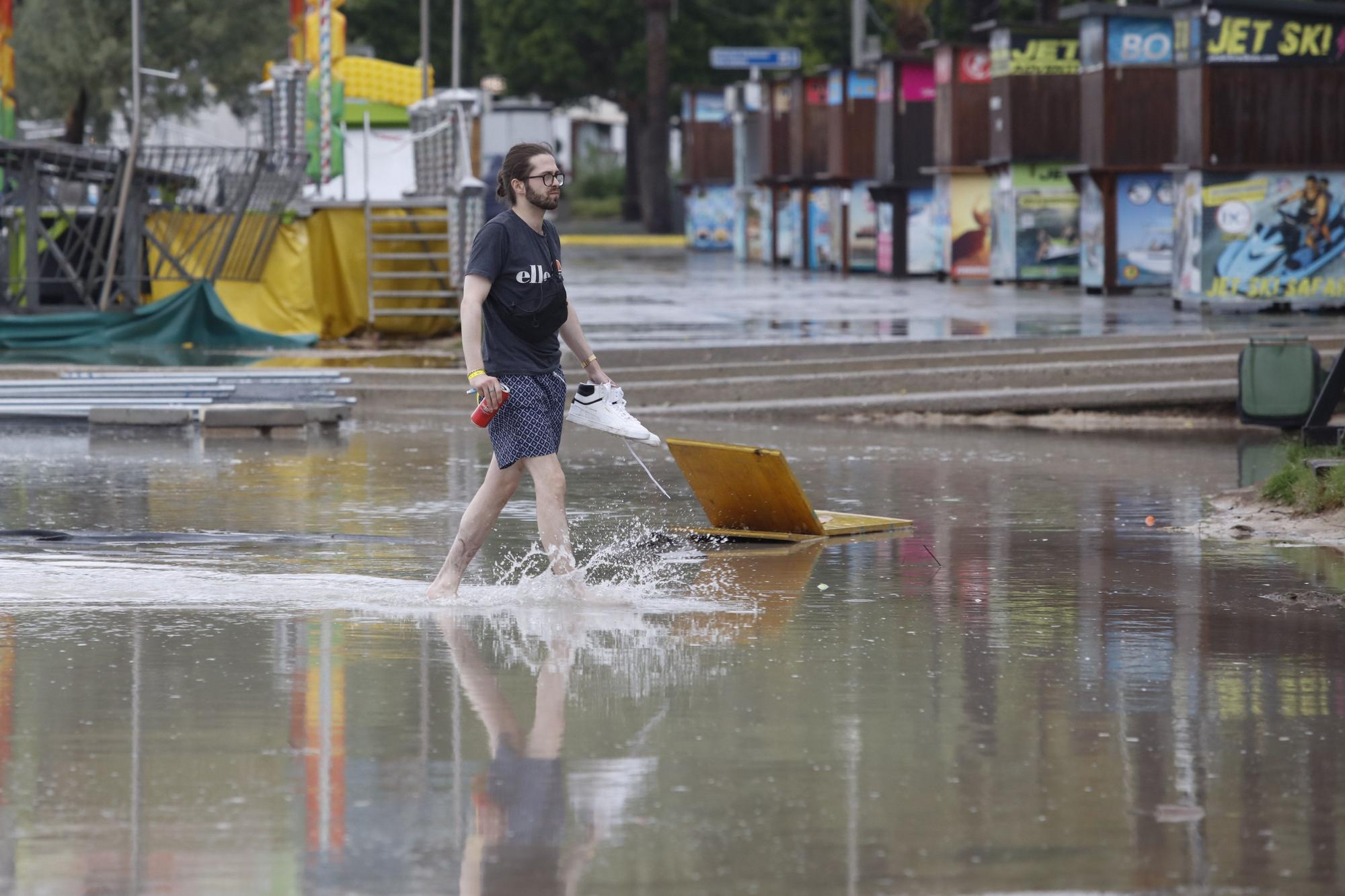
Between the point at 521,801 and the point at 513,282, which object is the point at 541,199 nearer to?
the point at 513,282

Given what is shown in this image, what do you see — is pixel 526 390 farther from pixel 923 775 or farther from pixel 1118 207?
pixel 1118 207

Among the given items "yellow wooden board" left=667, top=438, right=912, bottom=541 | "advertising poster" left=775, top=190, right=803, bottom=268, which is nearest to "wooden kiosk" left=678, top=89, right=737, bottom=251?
"advertising poster" left=775, top=190, right=803, bottom=268

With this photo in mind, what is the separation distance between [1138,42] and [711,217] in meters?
28.5

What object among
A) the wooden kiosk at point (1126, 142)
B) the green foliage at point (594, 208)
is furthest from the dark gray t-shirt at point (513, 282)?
the green foliage at point (594, 208)

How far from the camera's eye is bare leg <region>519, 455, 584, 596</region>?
8.45 m

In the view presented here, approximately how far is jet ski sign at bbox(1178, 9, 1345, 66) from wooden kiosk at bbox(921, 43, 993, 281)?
362 inches

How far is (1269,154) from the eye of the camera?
24.3 metres

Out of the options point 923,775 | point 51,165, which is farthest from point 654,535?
point 51,165

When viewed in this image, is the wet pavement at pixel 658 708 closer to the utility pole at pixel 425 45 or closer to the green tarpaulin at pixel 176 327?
the green tarpaulin at pixel 176 327

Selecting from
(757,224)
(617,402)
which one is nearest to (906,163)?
(757,224)

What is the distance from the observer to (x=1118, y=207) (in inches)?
1136

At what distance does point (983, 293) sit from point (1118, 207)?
2564 millimetres

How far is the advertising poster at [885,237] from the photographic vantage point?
37875mm

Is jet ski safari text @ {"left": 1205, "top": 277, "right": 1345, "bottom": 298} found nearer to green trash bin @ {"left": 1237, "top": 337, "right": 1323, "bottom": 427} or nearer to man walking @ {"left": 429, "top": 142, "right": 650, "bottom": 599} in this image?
green trash bin @ {"left": 1237, "top": 337, "right": 1323, "bottom": 427}
